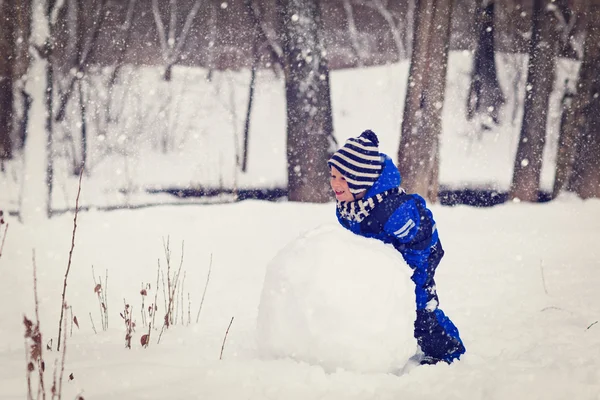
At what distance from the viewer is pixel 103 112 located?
1481 centimetres

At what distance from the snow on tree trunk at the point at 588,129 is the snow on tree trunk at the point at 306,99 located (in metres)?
4.75

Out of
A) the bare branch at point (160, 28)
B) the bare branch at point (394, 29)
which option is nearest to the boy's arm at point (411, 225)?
the bare branch at point (160, 28)

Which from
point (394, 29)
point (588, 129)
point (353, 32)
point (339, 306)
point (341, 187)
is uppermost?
point (394, 29)

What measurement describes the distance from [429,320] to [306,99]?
5.71 m

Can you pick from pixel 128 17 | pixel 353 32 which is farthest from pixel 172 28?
pixel 353 32

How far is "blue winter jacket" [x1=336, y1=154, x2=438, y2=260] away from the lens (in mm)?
3230

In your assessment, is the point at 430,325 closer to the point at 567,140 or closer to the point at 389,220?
the point at 389,220

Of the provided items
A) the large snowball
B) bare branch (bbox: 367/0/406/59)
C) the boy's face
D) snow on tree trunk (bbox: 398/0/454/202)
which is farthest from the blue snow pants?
bare branch (bbox: 367/0/406/59)

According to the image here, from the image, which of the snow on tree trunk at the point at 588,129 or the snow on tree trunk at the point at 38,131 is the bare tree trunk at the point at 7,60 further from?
the snow on tree trunk at the point at 588,129

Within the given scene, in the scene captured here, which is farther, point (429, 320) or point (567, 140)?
point (567, 140)

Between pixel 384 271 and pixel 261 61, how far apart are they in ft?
50.8

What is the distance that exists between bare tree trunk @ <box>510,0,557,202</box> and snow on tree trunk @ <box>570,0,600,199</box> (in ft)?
1.93

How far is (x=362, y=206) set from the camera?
3367 millimetres

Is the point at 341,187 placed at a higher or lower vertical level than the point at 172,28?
lower
